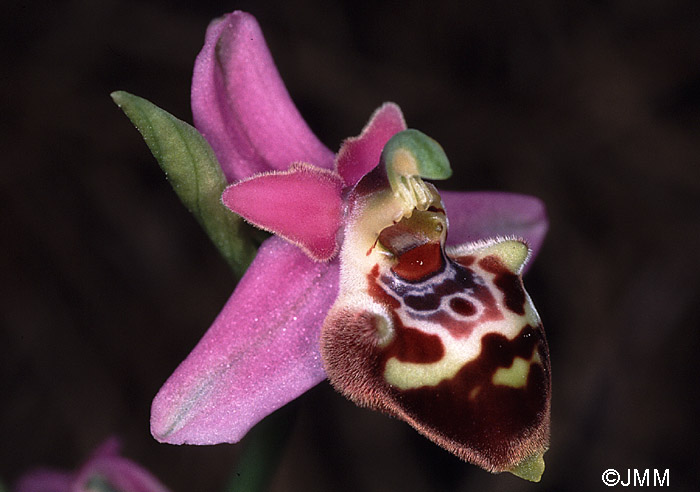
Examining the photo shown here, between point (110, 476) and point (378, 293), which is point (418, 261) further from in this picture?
point (110, 476)

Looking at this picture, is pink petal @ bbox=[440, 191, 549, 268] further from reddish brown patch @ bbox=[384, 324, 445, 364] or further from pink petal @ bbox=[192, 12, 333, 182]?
reddish brown patch @ bbox=[384, 324, 445, 364]

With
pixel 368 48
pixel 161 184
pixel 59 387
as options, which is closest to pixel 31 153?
pixel 161 184

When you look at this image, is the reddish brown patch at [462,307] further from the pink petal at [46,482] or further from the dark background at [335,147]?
the dark background at [335,147]

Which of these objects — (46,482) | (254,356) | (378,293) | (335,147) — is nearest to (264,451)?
(254,356)

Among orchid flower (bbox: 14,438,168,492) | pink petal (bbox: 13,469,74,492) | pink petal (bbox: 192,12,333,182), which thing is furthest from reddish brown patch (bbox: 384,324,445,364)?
pink petal (bbox: 13,469,74,492)

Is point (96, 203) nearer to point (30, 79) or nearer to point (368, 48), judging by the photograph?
point (30, 79)

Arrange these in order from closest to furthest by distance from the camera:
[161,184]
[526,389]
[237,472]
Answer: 1. [526,389]
2. [237,472]
3. [161,184]
